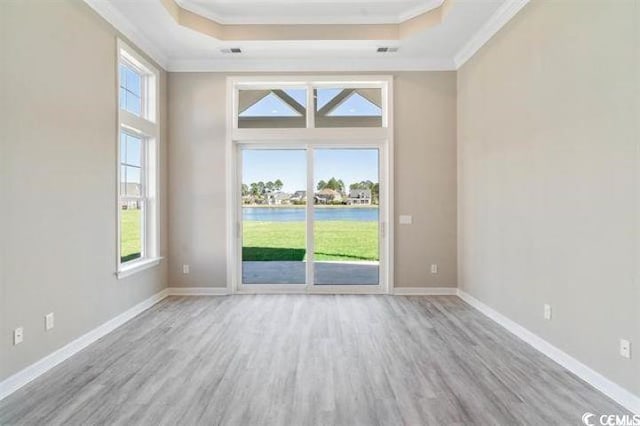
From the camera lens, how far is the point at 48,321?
281 cm

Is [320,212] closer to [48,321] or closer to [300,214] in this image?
[300,214]

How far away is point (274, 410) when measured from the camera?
2227mm

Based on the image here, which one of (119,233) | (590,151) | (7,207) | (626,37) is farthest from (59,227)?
(626,37)

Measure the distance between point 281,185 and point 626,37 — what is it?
3953 mm

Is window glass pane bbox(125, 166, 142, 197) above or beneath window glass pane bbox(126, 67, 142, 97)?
beneath

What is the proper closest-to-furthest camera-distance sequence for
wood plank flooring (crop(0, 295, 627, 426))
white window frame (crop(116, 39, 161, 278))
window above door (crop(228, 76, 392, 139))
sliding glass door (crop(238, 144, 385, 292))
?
1. wood plank flooring (crop(0, 295, 627, 426))
2. white window frame (crop(116, 39, 161, 278))
3. window above door (crop(228, 76, 392, 139))
4. sliding glass door (crop(238, 144, 385, 292))

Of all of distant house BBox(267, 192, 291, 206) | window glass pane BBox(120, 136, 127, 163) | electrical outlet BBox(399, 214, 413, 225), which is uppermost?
window glass pane BBox(120, 136, 127, 163)

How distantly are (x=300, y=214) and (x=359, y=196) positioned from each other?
0.90m

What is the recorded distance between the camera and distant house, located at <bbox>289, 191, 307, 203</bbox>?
522 centimetres

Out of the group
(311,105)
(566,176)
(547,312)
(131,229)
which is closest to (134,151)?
(131,229)

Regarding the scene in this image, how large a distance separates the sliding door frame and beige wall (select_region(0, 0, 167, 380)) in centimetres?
160

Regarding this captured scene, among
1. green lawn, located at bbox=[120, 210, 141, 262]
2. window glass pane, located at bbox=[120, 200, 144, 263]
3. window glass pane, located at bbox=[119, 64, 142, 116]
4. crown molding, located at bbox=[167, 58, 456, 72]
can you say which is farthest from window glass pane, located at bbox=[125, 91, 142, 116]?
green lawn, located at bbox=[120, 210, 141, 262]

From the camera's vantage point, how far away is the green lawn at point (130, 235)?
415cm

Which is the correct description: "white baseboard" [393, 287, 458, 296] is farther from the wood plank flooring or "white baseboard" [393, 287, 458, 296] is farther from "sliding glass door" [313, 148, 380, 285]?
the wood plank flooring
